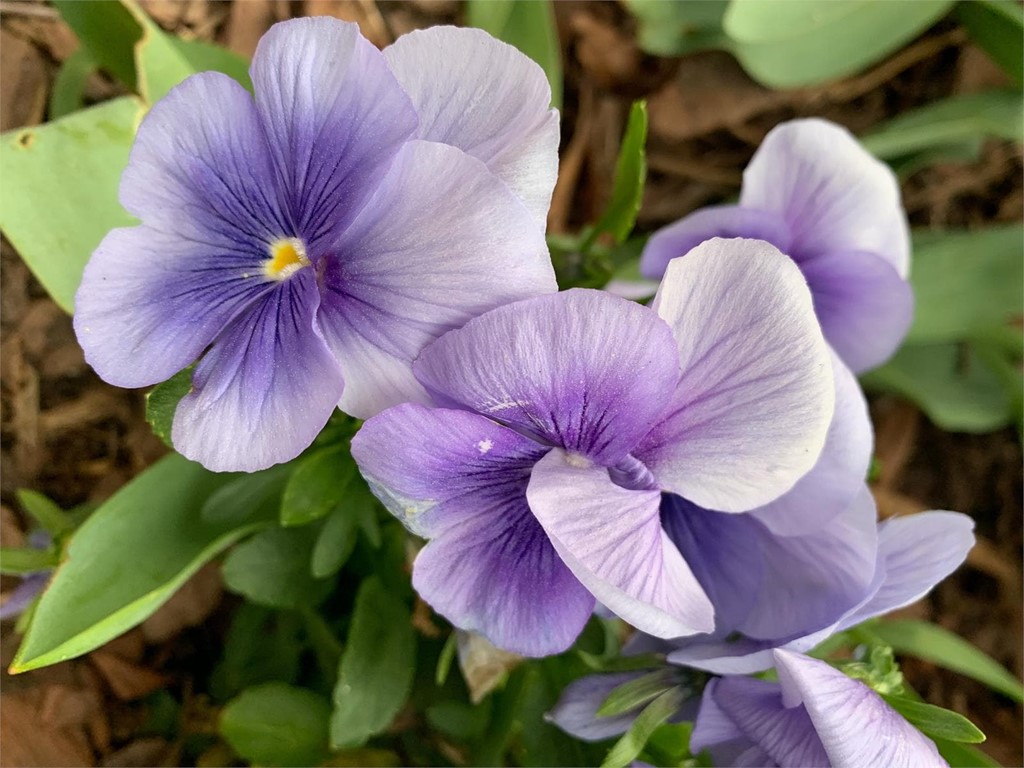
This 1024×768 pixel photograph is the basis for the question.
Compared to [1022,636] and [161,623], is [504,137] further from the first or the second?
[1022,636]

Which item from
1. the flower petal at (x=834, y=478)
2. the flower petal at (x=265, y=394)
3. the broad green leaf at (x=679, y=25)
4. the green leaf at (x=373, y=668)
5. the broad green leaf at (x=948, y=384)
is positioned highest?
the flower petal at (x=265, y=394)

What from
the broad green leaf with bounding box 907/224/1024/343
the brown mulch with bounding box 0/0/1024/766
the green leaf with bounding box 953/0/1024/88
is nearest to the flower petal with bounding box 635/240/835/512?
the brown mulch with bounding box 0/0/1024/766

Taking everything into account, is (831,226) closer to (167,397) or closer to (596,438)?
(596,438)

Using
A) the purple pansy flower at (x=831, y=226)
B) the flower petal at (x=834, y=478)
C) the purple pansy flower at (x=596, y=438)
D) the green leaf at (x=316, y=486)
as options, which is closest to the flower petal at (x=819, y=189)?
the purple pansy flower at (x=831, y=226)

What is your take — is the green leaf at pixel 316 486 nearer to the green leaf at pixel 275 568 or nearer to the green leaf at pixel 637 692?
the green leaf at pixel 275 568

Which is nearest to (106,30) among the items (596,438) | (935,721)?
(596,438)

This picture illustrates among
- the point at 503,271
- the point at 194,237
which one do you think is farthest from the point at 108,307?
the point at 503,271

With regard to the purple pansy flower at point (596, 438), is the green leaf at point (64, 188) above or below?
above
